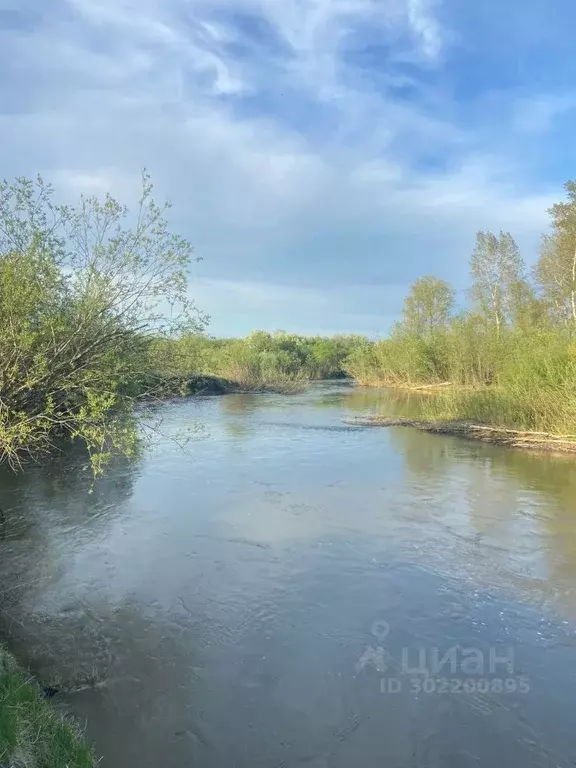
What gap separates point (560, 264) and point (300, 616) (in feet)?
81.8

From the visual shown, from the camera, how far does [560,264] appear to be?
26438 millimetres

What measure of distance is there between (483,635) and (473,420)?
563 inches

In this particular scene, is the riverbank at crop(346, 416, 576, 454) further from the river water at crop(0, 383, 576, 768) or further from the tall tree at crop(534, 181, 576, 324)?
the tall tree at crop(534, 181, 576, 324)

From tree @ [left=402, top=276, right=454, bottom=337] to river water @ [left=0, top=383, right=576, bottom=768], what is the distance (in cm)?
3395

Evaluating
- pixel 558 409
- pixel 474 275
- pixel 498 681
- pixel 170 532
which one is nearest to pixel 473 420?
pixel 558 409

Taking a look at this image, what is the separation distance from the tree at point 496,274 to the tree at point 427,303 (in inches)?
344

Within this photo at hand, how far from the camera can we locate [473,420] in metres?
19.5

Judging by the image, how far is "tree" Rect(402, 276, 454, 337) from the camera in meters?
45.5

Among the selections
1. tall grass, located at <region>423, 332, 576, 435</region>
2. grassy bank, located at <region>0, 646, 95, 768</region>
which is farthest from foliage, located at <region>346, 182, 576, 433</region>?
grassy bank, located at <region>0, 646, 95, 768</region>

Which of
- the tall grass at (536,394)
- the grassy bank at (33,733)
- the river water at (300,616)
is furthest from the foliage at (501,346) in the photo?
the grassy bank at (33,733)

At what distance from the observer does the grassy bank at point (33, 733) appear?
3.29 m

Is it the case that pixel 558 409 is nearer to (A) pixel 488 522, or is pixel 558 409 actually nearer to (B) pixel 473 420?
(B) pixel 473 420

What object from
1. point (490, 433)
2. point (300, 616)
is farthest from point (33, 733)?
point (490, 433)

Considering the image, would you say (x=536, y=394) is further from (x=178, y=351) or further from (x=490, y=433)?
(x=178, y=351)
